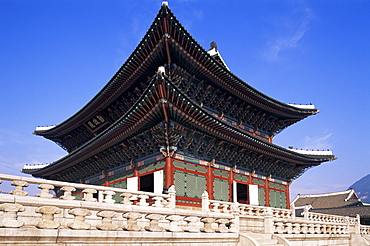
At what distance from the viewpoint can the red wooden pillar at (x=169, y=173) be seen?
1917 centimetres

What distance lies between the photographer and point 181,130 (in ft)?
63.9

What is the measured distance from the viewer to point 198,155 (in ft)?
70.5

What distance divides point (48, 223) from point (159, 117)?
10568mm

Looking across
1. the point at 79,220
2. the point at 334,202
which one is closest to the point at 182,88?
the point at 79,220

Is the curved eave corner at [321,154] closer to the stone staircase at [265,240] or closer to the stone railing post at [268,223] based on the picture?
the stone railing post at [268,223]

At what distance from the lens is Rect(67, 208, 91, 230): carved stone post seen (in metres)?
9.57

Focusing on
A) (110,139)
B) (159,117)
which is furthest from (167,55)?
(110,139)

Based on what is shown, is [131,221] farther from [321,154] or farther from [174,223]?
[321,154]

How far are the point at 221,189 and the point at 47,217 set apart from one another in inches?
569

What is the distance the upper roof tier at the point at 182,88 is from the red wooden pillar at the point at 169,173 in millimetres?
5480

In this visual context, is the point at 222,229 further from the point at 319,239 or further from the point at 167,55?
the point at 167,55

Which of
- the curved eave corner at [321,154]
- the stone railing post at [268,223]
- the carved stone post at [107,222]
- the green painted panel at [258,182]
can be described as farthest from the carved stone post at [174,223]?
the curved eave corner at [321,154]

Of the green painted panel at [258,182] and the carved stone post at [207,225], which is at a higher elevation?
the green painted panel at [258,182]

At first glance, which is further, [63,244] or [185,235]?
[185,235]
